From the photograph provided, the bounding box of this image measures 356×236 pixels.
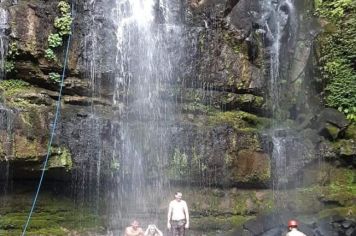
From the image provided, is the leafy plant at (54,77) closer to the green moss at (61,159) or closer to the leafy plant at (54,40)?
the leafy plant at (54,40)

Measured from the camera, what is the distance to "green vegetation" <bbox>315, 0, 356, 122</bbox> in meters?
16.3

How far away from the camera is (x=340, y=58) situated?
16.5m

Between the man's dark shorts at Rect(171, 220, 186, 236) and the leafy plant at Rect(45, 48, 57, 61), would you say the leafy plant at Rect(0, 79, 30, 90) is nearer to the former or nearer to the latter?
the leafy plant at Rect(45, 48, 57, 61)

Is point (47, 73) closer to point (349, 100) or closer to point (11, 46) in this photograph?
point (11, 46)

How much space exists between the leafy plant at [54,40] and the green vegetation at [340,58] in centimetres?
834

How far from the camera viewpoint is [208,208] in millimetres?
13641

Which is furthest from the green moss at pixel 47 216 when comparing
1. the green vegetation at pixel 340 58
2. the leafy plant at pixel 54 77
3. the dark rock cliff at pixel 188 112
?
the green vegetation at pixel 340 58

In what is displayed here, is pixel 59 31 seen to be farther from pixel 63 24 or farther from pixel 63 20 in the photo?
pixel 63 20

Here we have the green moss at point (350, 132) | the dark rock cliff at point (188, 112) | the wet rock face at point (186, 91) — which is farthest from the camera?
the green moss at point (350, 132)

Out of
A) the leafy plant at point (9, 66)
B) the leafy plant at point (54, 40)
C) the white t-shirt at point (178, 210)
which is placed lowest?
the white t-shirt at point (178, 210)

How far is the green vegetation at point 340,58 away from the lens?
1633cm

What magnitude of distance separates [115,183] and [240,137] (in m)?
3.59

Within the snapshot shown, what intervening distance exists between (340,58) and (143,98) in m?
6.66

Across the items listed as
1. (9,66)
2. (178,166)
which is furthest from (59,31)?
(178,166)
